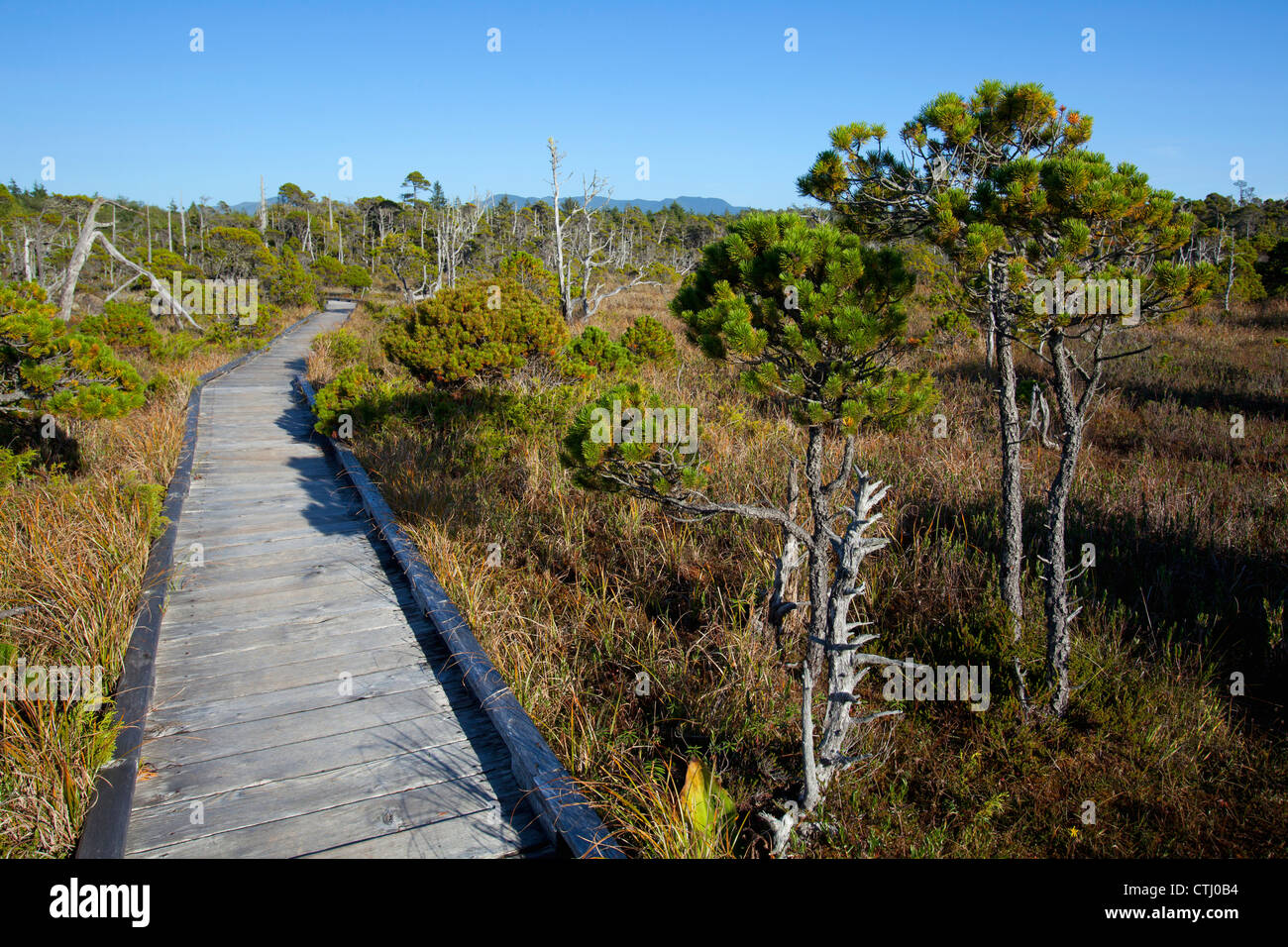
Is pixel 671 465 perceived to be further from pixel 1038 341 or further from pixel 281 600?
pixel 281 600

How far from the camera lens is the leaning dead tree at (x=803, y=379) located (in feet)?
10.1

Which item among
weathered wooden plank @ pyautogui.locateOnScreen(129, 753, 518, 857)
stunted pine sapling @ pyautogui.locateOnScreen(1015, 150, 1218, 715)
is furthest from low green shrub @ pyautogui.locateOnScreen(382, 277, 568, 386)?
stunted pine sapling @ pyautogui.locateOnScreen(1015, 150, 1218, 715)

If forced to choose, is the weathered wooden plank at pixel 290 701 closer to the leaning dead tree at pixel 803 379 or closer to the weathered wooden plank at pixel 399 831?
the weathered wooden plank at pixel 399 831

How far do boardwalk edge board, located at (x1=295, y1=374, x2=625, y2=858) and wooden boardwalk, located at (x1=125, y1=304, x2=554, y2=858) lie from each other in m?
0.09

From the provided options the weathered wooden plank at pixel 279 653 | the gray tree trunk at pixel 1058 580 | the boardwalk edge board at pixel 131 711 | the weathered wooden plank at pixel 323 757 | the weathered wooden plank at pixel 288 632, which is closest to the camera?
the boardwalk edge board at pixel 131 711

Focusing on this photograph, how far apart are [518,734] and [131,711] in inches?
69.7

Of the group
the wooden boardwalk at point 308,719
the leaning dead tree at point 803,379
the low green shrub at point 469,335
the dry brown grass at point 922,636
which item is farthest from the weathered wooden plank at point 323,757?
the low green shrub at point 469,335

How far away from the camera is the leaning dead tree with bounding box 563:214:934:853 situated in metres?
3.07

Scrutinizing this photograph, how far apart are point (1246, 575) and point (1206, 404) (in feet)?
21.3

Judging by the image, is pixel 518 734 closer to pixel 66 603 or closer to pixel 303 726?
pixel 303 726

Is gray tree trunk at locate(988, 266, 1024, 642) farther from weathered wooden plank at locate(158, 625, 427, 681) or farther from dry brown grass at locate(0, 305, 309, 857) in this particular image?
dry brown grass at locate(0, 305, 309, 857)

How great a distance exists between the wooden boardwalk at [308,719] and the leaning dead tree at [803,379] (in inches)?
52.6

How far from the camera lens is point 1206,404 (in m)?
9.90
